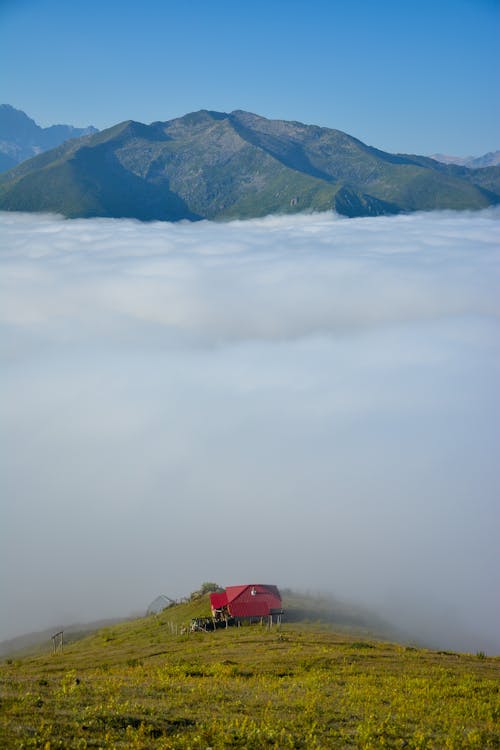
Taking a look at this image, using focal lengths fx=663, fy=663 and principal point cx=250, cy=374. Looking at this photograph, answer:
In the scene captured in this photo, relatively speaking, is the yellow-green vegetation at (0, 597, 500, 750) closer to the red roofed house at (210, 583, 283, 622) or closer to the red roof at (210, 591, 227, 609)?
the red roofed house at (210, 583, 283, 622)

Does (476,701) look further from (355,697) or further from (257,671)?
(257,671)

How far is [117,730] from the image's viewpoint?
23.2m

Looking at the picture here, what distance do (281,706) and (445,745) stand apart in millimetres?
7198

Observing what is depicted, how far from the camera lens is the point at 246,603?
66688 mm

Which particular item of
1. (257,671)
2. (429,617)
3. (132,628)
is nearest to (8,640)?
(132,628)

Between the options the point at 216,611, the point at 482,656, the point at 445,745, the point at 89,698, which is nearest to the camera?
the point at 445,745

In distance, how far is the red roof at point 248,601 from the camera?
65938 millimetres

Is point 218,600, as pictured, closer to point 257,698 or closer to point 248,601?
point 248,601

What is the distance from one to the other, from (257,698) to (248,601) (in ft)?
122

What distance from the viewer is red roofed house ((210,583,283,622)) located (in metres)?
65.9

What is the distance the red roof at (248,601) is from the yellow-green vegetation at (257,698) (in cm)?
1216

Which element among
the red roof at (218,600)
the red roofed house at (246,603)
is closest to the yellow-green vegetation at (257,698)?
the red roofed house at (246,603)

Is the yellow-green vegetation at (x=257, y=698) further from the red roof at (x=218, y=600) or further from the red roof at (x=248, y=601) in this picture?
the red roof at (x=218, y=600)

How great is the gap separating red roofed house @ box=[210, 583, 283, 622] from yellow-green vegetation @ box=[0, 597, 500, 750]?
39.7ft
